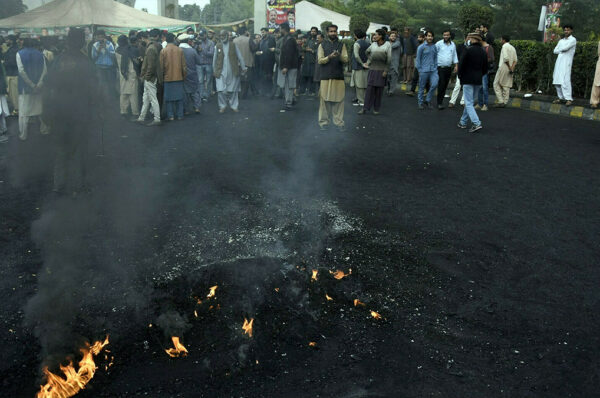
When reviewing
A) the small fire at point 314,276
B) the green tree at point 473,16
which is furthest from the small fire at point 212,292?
the green tree at point 473,16

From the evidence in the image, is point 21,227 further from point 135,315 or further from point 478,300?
point 478,300

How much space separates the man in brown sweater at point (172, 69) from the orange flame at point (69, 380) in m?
9.06

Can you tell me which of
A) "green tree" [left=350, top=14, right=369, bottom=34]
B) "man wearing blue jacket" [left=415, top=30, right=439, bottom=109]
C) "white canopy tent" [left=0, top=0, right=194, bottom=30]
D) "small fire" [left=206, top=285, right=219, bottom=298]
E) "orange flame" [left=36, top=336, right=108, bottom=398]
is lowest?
"orange flame" [left=36, top=336, right=108, bottom=398]

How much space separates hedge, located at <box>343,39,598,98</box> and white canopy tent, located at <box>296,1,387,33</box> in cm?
1633

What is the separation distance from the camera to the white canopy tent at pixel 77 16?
19531 millimetres

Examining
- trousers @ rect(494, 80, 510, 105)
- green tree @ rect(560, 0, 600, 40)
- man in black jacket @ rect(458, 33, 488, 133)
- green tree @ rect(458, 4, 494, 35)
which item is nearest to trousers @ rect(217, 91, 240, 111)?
man in black jacket @ rect(458, 33, 488, 133)

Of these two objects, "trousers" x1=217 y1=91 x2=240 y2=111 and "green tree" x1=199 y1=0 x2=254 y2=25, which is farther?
"green tree" x1=199 y1=0 x2=254 y2=25

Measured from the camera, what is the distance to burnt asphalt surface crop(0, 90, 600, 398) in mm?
3023

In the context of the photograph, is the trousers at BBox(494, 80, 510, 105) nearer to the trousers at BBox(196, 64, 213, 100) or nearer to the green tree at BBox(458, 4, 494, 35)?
the green tree at BBox(458, 4, 494, 35)

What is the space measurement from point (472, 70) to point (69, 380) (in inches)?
377

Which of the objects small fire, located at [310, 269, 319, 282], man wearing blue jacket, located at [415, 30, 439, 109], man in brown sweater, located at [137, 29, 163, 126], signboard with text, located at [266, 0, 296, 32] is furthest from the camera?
signboard with text, located at [266, 0, 296, 32]

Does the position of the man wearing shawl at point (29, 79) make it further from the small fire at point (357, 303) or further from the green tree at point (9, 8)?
the green tree at point (9, 8)

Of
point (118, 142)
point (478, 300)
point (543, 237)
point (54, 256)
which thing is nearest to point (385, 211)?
point (543, 237)

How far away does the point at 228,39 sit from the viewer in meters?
13.0
